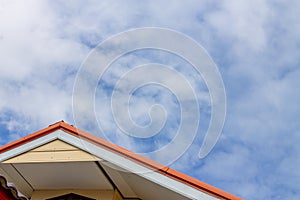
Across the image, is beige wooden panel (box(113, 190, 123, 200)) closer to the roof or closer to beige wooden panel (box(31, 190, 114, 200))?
beige wooden panel (box(31, 190, 114, 200))

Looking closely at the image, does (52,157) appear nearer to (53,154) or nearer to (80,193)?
(53,154)

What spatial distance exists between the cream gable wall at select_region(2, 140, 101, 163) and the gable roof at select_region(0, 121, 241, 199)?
19 centimetres

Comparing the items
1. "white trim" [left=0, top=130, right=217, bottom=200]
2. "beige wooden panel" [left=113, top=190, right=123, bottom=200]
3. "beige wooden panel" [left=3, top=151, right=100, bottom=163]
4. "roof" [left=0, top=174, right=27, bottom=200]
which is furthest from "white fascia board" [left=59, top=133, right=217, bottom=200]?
"roof" [left=0, top=174, right=27, bottom=200]

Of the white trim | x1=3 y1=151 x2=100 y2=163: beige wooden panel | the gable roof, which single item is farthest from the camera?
x1=3 y1=151 x2=100 y2=163: beige wooden panel

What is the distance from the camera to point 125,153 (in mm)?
5520

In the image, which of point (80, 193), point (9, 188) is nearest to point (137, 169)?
point (80, 193)

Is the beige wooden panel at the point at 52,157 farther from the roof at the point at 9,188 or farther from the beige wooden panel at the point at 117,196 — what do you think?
the roof at the point at 9,188

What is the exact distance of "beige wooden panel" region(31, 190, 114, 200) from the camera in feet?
19.6

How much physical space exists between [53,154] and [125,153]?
3.97 feet

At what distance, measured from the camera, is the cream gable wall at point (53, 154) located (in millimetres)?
5704

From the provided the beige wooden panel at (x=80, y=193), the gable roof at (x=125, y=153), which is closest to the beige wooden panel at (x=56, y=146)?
the gable roof at (x=125, y=153)

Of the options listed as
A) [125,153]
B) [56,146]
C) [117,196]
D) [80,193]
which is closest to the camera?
[125,153]

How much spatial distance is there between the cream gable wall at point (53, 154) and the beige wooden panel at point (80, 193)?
0.77 m

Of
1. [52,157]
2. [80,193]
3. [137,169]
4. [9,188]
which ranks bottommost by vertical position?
[9,188]
